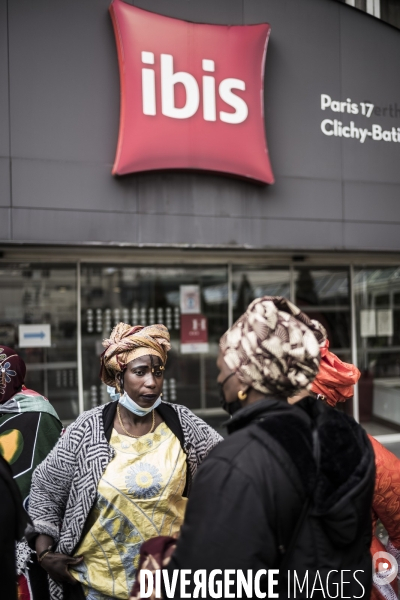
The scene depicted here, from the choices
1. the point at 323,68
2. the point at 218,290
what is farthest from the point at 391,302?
the point at 323,68

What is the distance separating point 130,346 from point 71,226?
170 inches

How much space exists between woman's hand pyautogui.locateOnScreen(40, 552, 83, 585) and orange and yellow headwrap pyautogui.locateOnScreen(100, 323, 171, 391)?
0.82 metres

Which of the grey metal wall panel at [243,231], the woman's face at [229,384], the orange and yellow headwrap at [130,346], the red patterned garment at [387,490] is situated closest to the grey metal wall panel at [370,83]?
the grey metal wall panel at [243,231]

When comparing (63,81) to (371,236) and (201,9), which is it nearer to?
(201,9)

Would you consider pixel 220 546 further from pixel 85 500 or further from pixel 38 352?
pixel 38 352

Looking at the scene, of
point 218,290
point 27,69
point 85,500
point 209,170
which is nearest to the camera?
point 85,500

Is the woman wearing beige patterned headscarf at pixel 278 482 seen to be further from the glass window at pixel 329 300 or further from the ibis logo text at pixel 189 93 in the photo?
the glass window at pixel 329 300

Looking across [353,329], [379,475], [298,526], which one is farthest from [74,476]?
[353,329]

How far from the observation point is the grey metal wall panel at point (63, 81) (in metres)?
6.36

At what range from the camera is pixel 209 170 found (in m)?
6.97

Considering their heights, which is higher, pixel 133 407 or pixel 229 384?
pixel 229 384

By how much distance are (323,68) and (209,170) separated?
2.54 m

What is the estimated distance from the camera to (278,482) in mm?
1425

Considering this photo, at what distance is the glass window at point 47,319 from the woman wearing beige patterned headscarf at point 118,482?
5.18m
